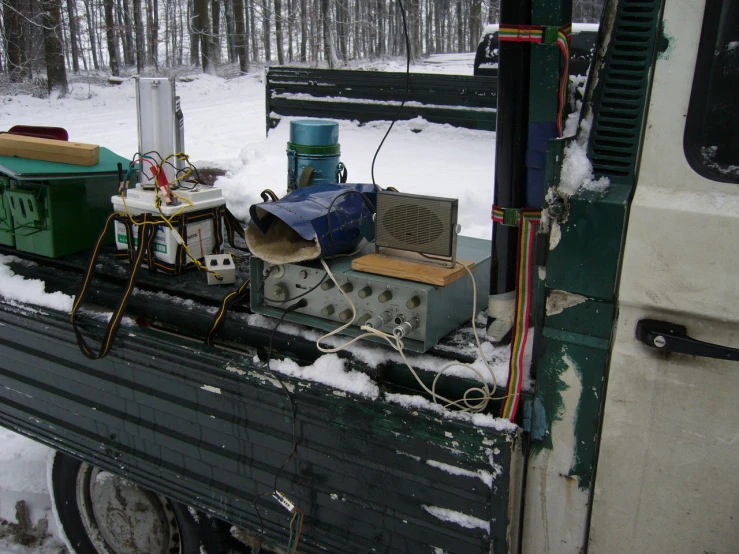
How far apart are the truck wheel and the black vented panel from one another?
1854 mm

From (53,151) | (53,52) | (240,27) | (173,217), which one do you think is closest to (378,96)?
(53,151)

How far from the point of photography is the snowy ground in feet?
11.0

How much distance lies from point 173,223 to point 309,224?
78 cm

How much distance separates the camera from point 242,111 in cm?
1460

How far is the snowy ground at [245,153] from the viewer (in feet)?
11.0

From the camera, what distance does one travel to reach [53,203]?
2.76 metres

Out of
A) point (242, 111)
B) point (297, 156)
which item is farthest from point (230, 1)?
point (297, 156)

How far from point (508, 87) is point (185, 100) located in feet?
53.0

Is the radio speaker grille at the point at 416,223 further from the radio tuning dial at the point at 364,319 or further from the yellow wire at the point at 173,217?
the yellow wire at the point at 173,217

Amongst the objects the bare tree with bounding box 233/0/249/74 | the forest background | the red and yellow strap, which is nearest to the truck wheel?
the red and yellow strap

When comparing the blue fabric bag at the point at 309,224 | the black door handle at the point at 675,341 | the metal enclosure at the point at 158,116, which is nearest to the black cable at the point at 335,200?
the blue fabric bag at the point at 309,224

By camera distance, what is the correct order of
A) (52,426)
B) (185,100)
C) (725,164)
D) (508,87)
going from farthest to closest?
(185,100), (52,426), (508,87), (725,164)

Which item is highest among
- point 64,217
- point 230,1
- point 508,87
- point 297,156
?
point 230,1

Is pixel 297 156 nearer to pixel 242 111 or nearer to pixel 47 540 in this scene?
pixel 47 540
